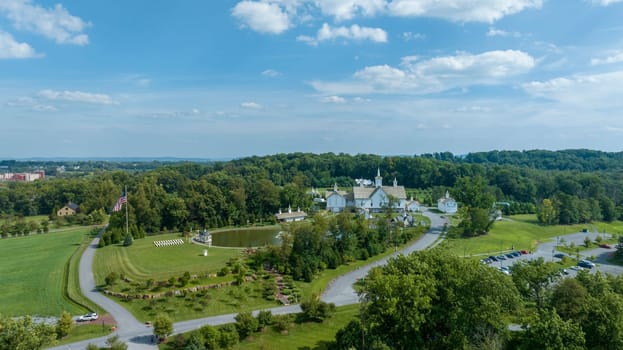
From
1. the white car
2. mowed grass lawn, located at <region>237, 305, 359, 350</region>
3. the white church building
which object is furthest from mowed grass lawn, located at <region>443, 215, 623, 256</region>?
the white car

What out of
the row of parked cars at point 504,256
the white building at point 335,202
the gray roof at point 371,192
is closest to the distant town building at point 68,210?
the white building at point 335,202

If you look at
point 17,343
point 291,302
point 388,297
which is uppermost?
point 388,297

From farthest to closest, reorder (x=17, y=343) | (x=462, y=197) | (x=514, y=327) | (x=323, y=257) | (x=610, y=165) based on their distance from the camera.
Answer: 1. (x=610, y=165)
2. (x=462, y=197)
3. (x=323, y=257)
4. (x=514, y=327)
5. (x=17, y=343)

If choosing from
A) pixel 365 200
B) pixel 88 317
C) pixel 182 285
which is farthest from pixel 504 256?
pixel 88 317

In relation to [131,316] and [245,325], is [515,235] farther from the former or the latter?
[131,316]

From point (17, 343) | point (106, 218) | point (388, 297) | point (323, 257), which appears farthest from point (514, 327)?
point (106, 218)

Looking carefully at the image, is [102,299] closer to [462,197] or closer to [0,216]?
[462,197]

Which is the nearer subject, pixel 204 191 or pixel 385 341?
pixel 385 341
